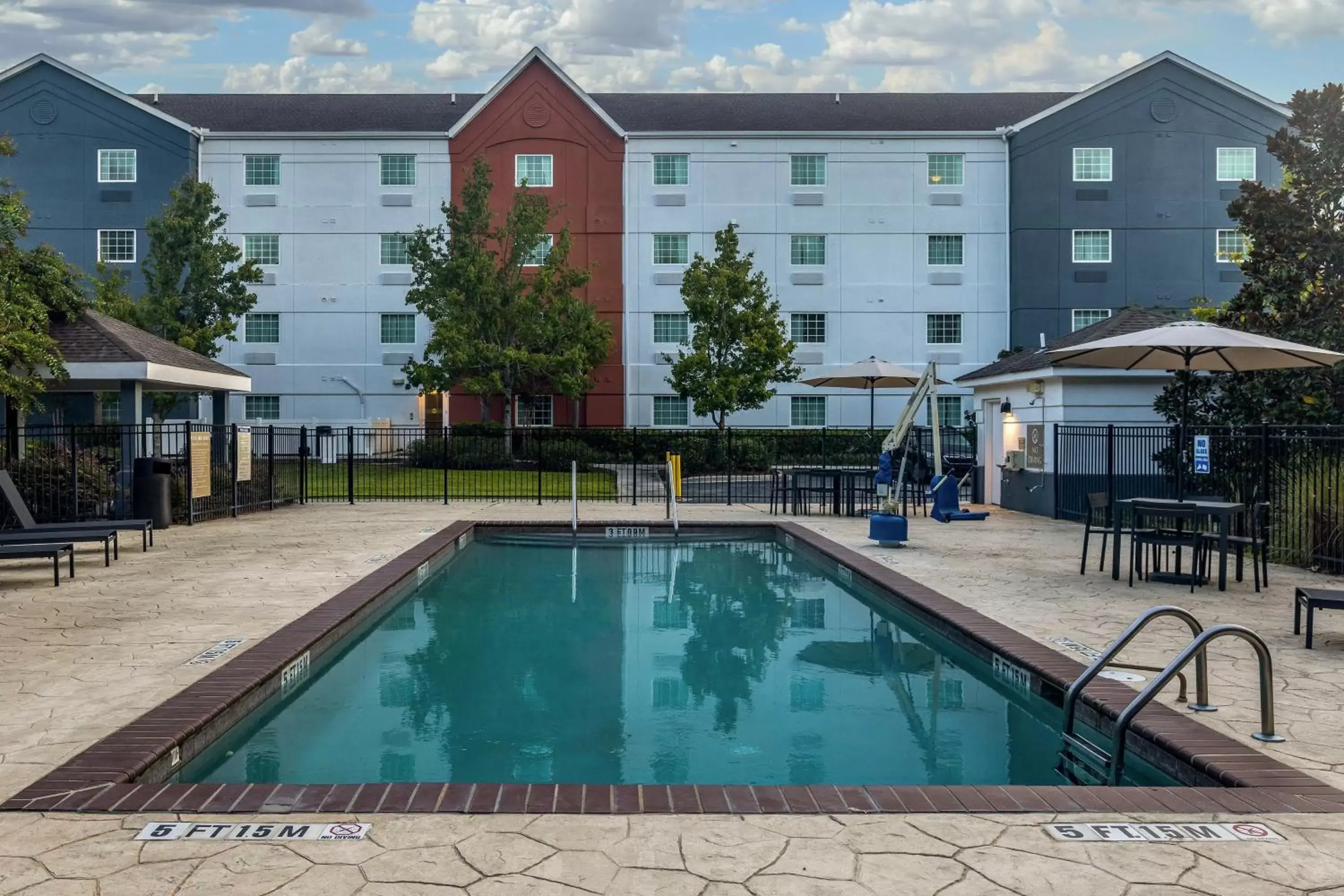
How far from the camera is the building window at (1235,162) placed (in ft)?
127

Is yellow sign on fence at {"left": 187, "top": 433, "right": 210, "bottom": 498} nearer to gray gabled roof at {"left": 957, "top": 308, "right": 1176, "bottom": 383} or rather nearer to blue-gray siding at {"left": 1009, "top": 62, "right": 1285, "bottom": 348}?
→ gray gabled roof at {"left": 957, "top": 308, "right": 1176, "bottom": 383}

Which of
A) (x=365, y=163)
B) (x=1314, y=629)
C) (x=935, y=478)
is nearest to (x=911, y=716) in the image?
(x=1314, y=629)

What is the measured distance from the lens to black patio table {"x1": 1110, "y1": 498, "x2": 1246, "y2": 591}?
34.4 feet

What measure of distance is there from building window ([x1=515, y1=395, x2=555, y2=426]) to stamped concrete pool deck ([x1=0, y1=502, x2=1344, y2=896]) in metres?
29.1

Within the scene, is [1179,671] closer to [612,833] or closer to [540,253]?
[612,833]

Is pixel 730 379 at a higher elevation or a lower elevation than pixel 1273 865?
higher

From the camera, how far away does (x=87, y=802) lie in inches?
175

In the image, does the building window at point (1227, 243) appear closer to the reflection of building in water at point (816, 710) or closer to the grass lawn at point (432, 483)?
the grass lawn at point (432, 483)

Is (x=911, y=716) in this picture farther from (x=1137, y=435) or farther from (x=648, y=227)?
(x=648, y=227)

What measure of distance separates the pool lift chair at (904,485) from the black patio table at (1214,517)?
3582mm

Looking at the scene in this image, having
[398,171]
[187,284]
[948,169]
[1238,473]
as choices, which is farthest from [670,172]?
[1238,473]

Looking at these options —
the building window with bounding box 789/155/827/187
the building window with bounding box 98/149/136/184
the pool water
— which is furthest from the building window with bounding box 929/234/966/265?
the building window with bounding box 98/149/136/184

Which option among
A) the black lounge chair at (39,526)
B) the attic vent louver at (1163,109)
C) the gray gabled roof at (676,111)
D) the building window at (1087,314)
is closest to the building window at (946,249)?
the gray gabled roof at (676,111)

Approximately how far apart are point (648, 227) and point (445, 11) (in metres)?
10.3
